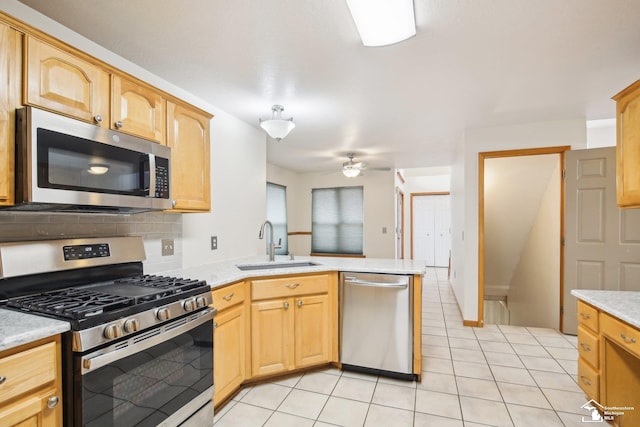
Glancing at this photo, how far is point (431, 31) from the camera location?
1814mm

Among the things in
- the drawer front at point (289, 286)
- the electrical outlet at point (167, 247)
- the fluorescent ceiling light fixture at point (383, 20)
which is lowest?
the drawer front at point (289, 286)

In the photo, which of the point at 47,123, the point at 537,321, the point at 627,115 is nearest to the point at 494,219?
the point at 537,321

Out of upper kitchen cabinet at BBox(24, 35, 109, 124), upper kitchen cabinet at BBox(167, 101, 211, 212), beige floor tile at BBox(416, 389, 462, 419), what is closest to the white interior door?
beige floor tile at BBox(416, 389, 462, 419)

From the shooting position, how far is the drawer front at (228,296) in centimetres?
204

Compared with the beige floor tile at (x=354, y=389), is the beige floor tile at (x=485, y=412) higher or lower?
higher

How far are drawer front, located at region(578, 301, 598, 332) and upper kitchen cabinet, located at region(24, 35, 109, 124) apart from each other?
9.86ft

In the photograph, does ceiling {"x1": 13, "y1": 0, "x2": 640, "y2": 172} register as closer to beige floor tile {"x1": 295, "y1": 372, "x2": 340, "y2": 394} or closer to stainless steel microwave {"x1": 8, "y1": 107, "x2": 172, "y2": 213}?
stainless steel microwave {"x1": 8, "y1": 107, "x2": 172, "y2": 213}

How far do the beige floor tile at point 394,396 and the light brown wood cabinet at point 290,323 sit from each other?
0.48 metres

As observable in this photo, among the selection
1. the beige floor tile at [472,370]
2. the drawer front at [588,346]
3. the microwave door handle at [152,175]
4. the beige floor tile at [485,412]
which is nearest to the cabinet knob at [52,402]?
the microwave door handle at [152,175]

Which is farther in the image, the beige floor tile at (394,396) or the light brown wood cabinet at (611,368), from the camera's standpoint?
the beige floor tile at (394,396)

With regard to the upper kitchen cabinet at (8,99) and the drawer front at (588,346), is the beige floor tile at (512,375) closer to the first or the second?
the drawer front at (588,346)

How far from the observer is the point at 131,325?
1364 millimetres

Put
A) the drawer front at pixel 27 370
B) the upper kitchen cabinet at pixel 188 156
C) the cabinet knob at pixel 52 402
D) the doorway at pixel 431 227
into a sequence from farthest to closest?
the doorway at pixel 431 227, the upper kitchen cabinet at pixel 188 156, the cabinet knob at pixel 52 402, the drawer front at pixel 27 370

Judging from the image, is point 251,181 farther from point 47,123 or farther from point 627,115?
point 627,115
